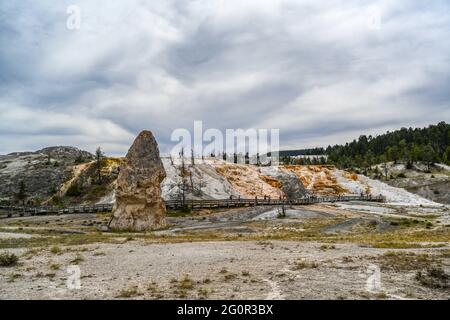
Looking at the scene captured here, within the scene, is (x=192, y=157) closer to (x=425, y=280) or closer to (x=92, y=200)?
(x=92, y=200)

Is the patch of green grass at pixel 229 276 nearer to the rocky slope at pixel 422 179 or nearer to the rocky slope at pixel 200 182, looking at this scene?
the rocky slope at pixel 200 182

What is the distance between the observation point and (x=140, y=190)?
44.5 m

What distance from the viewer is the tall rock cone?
1736 inches

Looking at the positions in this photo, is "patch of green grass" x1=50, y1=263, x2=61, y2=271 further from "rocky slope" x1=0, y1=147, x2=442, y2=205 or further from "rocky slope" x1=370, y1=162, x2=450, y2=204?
"rocky slope" x1=370, y1=162, x2=450, y2=204

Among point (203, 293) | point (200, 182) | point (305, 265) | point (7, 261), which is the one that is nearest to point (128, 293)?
point (203, 293)

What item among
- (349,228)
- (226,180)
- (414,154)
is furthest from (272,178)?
(414,154)

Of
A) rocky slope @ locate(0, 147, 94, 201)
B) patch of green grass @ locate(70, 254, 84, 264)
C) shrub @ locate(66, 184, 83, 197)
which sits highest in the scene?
rocky slope @ locate(0, 147, 94, 201)

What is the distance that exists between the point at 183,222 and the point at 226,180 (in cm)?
4988

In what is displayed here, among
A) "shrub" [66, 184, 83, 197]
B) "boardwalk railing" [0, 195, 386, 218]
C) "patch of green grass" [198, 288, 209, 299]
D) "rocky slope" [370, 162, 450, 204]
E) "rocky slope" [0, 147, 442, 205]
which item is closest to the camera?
"patch of green grass" [198, 288, 209, 299]

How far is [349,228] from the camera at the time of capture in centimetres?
4466

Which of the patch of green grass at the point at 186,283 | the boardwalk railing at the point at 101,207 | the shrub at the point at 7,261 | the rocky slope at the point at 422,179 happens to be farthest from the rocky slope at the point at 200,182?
the patch of green grass at the point at 186,283

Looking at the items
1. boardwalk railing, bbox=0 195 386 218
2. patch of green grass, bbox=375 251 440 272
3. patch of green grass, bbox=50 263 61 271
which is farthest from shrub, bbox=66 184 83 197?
patch of green grass, bbox=375 251 440 272

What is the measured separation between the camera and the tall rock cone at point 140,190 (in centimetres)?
4409

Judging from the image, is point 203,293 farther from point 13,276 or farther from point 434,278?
point 434,278
